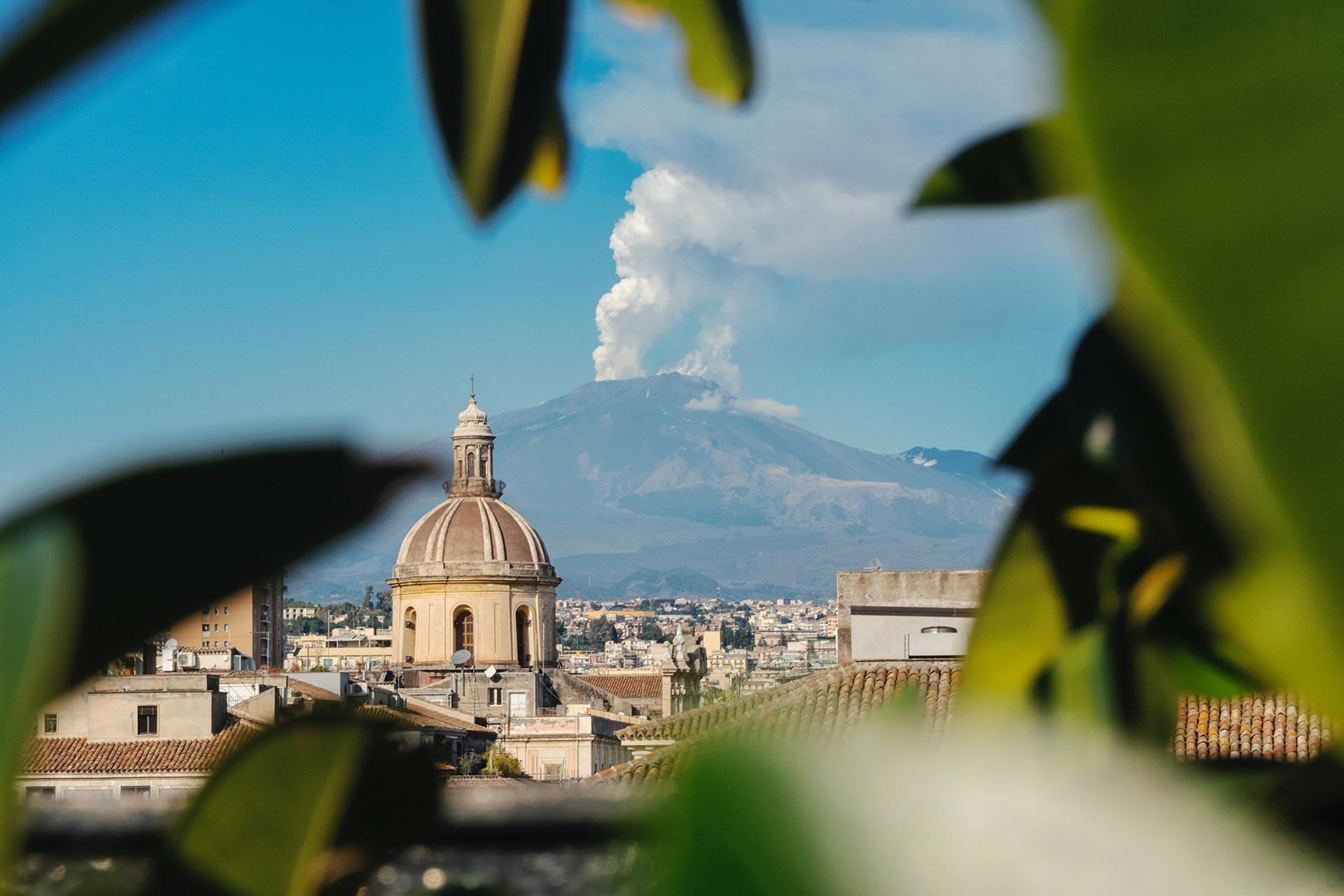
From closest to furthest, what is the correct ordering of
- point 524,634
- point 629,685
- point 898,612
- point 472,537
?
point 898,612, point 524,634, point 472,537, point 629,685

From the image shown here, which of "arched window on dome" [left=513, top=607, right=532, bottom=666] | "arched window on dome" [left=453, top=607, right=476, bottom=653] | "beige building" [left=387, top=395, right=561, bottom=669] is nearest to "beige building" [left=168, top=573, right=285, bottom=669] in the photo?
"beige building" [left=387, top=395, right=561, bottom=669]

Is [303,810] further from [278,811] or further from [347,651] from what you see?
[347,651]

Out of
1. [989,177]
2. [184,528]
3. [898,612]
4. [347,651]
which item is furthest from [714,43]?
[347,651]

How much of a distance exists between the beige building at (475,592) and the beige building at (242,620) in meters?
29.0

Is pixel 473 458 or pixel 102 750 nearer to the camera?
pixel 102 750

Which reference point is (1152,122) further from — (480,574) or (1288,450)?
(480,574)

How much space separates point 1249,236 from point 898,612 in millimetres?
9548

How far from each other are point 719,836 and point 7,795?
0.14m

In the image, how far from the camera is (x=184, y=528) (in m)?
0.28

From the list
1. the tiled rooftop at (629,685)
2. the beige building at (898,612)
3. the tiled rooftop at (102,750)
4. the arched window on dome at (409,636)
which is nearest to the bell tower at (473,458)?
the arched window on dome at (409,636)

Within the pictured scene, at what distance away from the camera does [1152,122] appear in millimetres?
133

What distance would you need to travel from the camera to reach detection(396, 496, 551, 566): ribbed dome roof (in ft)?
99.8

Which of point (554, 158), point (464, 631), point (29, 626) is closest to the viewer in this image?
point (29, 626)

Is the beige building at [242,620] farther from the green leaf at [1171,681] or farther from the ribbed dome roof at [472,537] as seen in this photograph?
the ribbed dome roof at [472,537]
